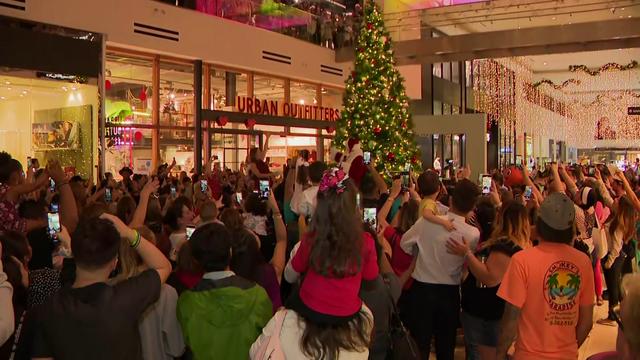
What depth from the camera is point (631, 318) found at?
5.46 feet

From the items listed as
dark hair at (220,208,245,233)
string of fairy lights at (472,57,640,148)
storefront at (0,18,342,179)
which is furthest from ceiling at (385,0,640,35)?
dark hair at (220,208,245,233)

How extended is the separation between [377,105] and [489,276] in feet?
34.4

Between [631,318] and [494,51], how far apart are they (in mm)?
14445

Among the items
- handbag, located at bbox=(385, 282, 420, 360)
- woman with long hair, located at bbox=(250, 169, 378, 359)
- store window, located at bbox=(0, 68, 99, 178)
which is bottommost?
handbag, located at bbox=(385, 282, 420, 360)

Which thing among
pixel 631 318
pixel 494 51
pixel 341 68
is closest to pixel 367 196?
pixel 631 318

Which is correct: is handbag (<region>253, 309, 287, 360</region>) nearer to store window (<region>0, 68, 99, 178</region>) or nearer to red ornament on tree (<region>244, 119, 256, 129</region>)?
store window (<region>0, 68, 99, 178</region>)

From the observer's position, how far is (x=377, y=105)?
13781 mm

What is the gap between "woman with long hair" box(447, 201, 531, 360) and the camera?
11.8ft

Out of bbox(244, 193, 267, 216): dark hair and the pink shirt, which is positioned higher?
bbox(244, 193, 267, 216): dark hair

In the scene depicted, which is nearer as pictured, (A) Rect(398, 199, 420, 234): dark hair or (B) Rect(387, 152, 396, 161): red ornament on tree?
(A) Rect(398, 199, 420, 234): dark hair

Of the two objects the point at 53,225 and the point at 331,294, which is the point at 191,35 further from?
the point at 331,294

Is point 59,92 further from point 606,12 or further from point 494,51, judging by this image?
point 606,12

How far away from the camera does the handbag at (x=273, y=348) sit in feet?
7.41

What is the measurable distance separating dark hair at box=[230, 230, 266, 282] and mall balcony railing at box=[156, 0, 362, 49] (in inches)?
473
